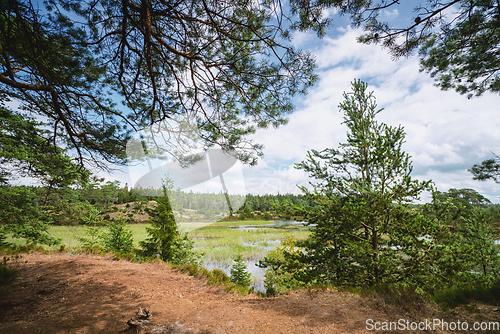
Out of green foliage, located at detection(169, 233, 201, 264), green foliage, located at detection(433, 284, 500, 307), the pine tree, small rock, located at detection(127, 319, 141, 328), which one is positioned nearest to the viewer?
small rock, located at detection(127, 319, 141, 328)

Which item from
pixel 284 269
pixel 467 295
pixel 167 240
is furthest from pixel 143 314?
pixel 167 240

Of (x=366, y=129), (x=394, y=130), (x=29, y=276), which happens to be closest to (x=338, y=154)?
(x=366, y=129)

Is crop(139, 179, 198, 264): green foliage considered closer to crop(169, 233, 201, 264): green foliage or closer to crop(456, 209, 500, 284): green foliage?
crop(169, 233, 201, 264): green foliage

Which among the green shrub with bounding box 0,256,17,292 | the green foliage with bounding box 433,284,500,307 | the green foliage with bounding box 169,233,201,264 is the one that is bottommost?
the green foliage with bounding box 169,233,201,264

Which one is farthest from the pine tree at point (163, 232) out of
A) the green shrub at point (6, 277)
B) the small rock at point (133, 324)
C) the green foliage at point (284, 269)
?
the small rock at point (133, 324)

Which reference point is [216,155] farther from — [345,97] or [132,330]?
[345,97]

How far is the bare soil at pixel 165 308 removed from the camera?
3.22m

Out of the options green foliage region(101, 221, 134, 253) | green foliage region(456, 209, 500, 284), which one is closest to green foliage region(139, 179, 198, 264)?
green foliage region(101, 221, 134, 253)

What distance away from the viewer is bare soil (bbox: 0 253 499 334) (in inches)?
127

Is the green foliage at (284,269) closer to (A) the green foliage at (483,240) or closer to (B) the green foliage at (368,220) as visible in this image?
(B) the green foliage at (368,220)

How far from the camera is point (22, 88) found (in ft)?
12.8

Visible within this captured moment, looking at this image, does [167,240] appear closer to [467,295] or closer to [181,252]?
[181,252]

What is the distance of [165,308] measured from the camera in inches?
164

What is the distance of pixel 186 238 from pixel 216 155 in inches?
274
